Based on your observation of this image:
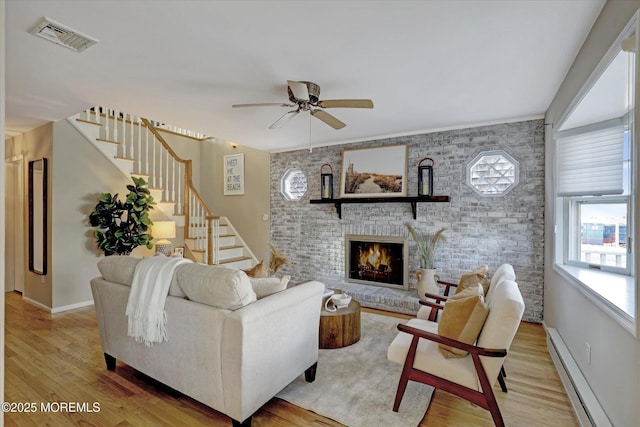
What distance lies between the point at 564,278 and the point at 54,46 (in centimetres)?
457

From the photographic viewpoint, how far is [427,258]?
429 centimetres

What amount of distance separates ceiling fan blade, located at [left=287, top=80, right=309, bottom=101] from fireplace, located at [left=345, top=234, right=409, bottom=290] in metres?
2.84

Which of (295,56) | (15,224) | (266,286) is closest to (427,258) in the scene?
(266,286)

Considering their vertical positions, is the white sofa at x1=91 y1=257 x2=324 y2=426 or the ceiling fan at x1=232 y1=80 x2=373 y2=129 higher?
the ceiling fan at x1=232 y1=80 x2=373 y2=129

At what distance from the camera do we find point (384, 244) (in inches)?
192

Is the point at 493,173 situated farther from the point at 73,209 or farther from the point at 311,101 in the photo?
the point at 73,209

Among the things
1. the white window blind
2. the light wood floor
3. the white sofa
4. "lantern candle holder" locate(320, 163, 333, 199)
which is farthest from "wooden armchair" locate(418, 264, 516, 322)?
"lantern candle holder" locate(320, 163, 333, 199)

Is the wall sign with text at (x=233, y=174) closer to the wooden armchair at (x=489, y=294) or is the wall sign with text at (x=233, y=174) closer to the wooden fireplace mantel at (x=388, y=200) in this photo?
the wooden fireplace mantel at (x=388, y=200)

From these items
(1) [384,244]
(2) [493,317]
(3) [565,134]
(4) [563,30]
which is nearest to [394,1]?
(4) [563,30]

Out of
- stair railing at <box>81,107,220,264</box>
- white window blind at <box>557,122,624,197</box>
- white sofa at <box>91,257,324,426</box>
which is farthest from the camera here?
stair railing at <box>81,107,220,264</box>

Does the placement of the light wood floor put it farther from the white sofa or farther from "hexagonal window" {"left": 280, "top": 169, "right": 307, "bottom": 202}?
"hexagonal window" {"left": 280, "top": 169, "right": 307, "bottom": 202}

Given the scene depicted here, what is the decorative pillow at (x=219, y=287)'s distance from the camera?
183cm

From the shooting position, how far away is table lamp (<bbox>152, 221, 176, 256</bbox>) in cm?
489

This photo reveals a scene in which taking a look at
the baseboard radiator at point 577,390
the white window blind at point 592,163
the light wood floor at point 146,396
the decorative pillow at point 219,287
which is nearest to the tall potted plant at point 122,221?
the light wood floor at point 146,396
